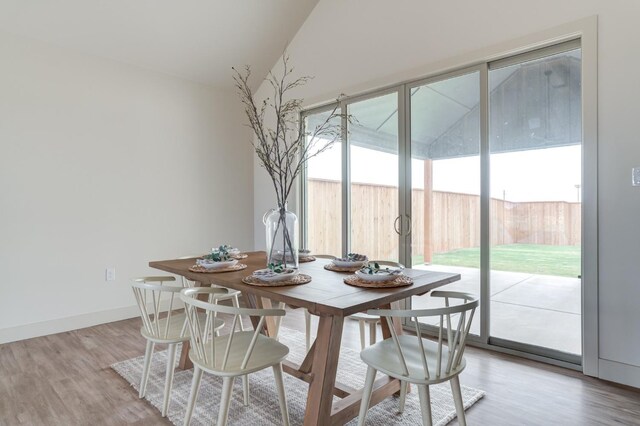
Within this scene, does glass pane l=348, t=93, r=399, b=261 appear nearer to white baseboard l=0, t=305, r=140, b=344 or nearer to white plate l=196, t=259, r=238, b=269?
white plate l=196, t=259, r=238, b=269

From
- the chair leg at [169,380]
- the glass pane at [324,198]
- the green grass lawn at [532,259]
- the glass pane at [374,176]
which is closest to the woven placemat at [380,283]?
the chair leg at [169,380]

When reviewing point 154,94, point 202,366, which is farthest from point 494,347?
point 154,94

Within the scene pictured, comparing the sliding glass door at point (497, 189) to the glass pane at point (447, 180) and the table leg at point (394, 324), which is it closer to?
the glass pane at point (447, 180)

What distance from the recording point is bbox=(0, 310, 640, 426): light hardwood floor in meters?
1.94

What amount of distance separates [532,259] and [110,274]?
3.68 meters

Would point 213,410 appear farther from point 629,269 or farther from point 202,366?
point 629,269

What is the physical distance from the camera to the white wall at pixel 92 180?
10.2 feet

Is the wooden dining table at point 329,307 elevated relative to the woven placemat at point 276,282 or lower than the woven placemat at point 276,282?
lower

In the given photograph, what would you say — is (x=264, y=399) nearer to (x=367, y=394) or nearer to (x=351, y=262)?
(x=367, y=394)

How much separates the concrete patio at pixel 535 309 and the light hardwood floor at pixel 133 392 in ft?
0.63

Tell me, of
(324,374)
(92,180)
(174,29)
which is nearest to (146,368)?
(324,374)

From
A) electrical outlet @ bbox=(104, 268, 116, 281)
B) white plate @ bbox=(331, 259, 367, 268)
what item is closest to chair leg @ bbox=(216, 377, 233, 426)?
white plate @ bbox=(331, 259, 367, 268)

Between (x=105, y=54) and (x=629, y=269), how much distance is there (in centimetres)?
448

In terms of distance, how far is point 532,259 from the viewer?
2775 mm
